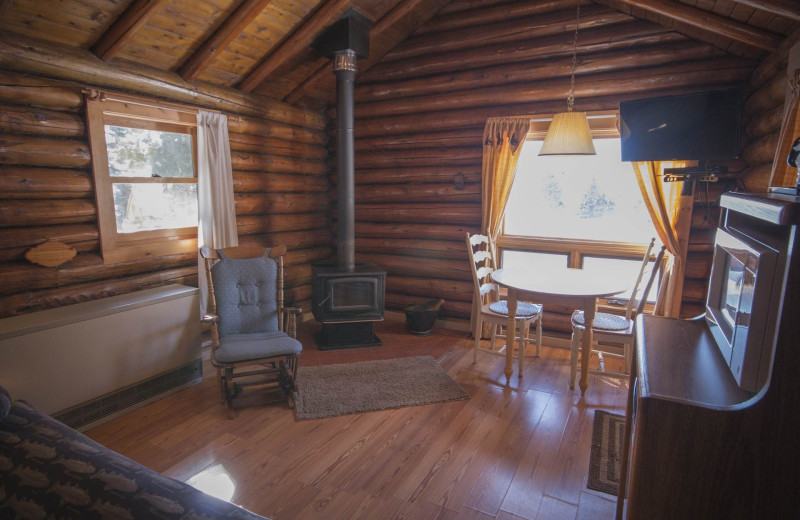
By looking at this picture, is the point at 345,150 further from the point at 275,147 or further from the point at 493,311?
the point at 493,311

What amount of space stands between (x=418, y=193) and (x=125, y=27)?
3.03 metres

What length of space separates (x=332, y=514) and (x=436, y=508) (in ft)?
1.71

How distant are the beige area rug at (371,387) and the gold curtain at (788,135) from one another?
2418 mm

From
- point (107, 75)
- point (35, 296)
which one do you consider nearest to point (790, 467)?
point (35, 296)

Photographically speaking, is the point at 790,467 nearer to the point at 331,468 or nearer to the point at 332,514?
the point at 332,514

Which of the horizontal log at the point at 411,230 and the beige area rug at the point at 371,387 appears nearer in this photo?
the beige area rug at the point at 371,387

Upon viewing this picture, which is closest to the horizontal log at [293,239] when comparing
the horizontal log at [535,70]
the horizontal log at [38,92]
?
the horizontal log at [535,70]

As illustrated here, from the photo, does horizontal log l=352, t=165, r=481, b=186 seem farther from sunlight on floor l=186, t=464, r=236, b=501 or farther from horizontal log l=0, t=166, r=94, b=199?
sunlight on floor l=186, t=464, r=236, b=501

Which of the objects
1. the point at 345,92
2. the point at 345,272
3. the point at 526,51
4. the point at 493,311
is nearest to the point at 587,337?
the point at 493,311

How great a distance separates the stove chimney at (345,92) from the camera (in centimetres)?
413

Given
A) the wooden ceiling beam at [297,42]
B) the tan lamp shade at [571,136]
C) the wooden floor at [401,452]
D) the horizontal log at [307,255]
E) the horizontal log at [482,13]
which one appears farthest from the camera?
the horizontal log at [307,255]

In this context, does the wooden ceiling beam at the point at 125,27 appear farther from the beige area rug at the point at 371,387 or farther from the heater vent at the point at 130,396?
the beige area rug at the point at 371,387

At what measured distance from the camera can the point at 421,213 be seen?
5066 mm

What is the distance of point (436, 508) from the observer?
2.23 metres
